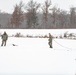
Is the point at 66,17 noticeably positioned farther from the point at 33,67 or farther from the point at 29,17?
the point at 33,67

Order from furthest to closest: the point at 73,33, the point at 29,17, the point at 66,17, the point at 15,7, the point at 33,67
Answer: the point at 66,17, the point at 15,7, the point at 29,17, the point at 73,33, the point at 33,67

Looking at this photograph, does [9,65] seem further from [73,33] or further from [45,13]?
[45,13]

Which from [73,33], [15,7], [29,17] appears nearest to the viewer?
[73,33]

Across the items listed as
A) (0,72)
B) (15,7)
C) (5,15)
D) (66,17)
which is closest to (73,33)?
(15,7)

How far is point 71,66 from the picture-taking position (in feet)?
41.6

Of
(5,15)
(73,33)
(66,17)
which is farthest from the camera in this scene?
(5,15)

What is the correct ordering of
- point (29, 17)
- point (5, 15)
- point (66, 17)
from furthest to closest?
point (5, 15) → point (66, 17) → point (29, 17)

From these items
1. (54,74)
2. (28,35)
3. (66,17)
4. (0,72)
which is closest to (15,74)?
(0,72)

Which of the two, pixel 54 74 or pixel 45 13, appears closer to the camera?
pixel 54 74

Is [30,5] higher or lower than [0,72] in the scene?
higher

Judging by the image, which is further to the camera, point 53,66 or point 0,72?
point 53,66

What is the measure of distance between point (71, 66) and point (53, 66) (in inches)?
34.5

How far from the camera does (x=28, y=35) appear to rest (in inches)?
1624

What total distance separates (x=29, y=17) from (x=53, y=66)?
4761cm
